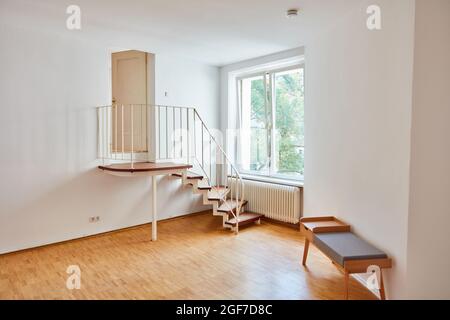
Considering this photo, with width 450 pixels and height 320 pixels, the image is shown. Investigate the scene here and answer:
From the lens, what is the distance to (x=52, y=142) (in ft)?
13.1

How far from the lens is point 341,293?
2.82 m

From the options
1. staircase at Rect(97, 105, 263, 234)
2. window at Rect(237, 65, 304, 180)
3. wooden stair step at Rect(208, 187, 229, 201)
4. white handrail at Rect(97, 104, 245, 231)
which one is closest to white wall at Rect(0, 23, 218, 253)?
white handrail at Rect(97, 104, 245, 231)

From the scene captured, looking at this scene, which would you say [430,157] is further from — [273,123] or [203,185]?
[203,185]

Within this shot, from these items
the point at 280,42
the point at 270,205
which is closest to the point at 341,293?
the point at 270,205

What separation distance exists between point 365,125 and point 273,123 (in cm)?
235

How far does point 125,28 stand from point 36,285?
117 inches

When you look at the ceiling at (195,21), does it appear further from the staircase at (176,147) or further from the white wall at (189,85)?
the staircase at (176,147)

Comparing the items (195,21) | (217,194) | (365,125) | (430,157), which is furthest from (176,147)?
(430,157)

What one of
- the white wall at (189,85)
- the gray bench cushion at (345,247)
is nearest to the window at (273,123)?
the white wall at (189,85)

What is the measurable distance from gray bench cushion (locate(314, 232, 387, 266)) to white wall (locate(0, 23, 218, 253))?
3.08 meters

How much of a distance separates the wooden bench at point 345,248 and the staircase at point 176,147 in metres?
1.64

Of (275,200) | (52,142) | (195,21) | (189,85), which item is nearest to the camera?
(195,21)

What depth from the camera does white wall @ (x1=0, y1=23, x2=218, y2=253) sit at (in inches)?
145
